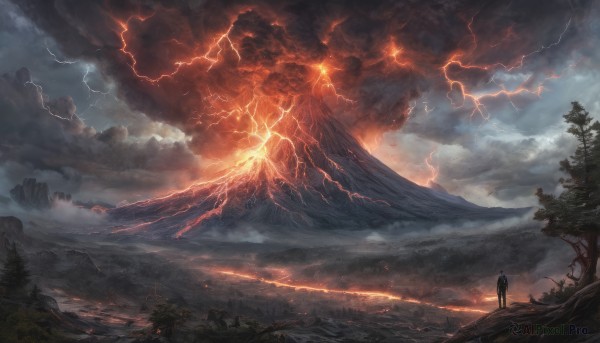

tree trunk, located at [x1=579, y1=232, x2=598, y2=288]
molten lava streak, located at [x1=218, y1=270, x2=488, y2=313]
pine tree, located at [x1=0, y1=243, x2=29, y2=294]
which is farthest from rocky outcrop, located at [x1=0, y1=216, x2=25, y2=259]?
tree trunk, located at [x1=579, y1=232, x2=598, y2=288]

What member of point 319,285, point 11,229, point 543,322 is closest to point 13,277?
point 543,322

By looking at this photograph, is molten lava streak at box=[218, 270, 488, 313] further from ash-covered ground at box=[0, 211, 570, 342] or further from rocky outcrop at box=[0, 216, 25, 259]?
rocky outcrop at box=[0, 216, 25, 259]

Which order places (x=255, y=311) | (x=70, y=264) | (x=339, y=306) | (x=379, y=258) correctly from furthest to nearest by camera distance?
(x=379, y=258) → (x=70, y=264) → (x=339, y=306) → (x=255, y=311)

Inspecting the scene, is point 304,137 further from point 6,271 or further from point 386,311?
point 6,271

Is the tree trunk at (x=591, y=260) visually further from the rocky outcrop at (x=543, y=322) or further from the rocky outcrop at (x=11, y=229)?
the rocky outcrop at (x=11, y=229)

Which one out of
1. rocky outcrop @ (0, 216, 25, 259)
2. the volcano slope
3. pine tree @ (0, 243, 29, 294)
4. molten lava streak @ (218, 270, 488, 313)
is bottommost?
pine tree @ (0, 243, 29, 294)

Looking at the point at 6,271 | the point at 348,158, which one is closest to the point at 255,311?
the point at 6,271
